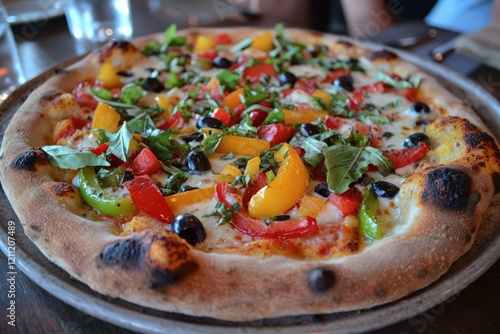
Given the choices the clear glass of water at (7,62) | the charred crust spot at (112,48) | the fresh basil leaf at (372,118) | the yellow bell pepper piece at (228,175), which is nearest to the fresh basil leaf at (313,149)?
the yellow bell pepper piece at (228,175)

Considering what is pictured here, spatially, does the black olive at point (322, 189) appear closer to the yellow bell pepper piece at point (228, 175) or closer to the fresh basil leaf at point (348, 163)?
the fresh basil leaf at point (348, 163)

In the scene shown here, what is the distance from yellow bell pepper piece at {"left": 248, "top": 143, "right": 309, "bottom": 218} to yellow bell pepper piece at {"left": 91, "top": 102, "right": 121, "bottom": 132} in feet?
3.49

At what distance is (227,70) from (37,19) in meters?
2.55

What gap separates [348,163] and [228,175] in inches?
23.7

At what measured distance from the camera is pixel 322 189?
254cm

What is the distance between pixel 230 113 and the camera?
3.23 meters

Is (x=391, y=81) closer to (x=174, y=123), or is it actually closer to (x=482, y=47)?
(x=482, y=47)

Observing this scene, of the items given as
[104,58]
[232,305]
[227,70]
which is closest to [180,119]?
[227,70]

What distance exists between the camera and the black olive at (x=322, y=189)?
253 centimetres

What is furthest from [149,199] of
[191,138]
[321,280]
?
[321,280]

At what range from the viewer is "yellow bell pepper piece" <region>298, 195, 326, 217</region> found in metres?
2.41

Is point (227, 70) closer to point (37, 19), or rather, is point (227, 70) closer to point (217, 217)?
point (217, 217)

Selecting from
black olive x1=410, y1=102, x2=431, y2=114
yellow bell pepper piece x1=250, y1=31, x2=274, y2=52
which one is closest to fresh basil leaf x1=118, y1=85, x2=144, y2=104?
yellow bell pepper piece x1=250, y1=31, x2=274, y2=52

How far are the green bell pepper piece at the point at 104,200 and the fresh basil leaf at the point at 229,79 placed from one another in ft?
4.25
